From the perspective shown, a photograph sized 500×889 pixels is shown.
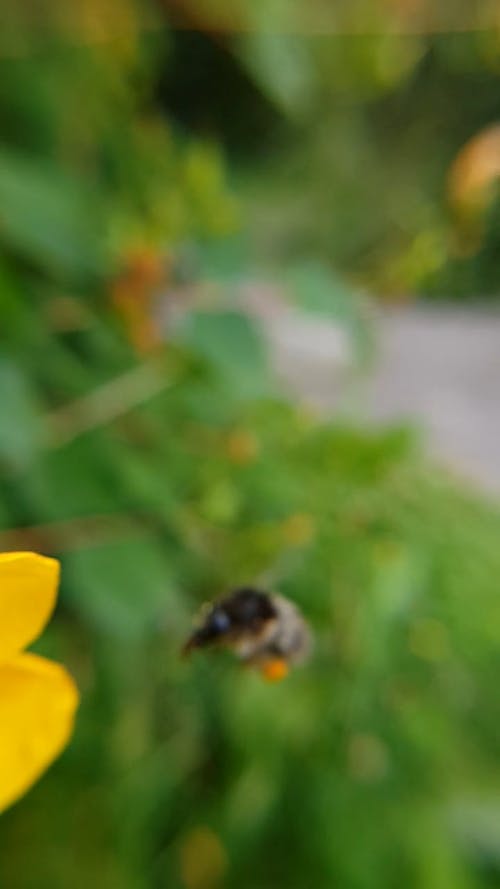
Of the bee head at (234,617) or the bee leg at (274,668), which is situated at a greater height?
the bee head at (234,617)

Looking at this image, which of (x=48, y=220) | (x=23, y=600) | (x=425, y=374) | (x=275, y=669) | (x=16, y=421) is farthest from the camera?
(x=425, y=374)

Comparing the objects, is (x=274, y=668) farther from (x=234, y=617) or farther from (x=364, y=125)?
(x=364, y=125)

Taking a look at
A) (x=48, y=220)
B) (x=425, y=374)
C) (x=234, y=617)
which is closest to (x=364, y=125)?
(x=425, y=374)

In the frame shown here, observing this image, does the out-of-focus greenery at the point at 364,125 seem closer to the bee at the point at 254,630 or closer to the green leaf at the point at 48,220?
the green leaf at the point at 48,220

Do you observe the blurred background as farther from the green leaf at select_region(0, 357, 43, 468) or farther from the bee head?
the bee head

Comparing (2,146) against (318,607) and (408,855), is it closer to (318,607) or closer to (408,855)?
(318,607)

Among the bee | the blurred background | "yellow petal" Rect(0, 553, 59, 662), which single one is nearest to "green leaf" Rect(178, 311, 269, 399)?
the blurred background

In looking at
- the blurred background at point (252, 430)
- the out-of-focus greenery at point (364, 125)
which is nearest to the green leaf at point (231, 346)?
the blurred background at point (252, 430)
